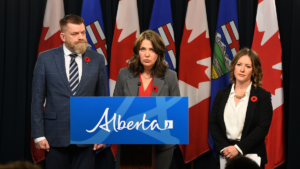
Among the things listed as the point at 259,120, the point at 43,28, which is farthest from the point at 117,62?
the point at 259,120

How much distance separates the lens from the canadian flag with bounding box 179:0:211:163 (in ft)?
12.5

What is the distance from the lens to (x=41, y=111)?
227 centimetres

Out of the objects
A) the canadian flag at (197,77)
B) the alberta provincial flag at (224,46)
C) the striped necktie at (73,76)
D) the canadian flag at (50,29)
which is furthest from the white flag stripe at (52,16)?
the alberta provincial flag at (224,46)

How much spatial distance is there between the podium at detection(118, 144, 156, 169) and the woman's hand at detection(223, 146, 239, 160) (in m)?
0.89

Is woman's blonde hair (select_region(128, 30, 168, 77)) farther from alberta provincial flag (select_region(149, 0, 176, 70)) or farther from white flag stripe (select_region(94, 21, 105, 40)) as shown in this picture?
white flag stripe (select_region(94, 21, 105, 40))

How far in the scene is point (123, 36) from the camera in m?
3.80

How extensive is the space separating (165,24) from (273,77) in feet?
4.67

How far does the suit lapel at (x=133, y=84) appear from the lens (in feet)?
6.67

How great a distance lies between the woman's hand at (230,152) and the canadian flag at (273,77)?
1.46 metres

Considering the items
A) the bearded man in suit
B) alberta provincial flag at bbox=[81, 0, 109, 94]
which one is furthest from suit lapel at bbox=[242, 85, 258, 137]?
alberta provincial flag at bbox=[81, 0, 109, 94]

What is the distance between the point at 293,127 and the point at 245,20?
1.41 m

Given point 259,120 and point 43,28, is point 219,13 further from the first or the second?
Result: point 43,28

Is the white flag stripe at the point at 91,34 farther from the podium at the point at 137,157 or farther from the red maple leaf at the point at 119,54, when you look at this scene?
the podium at the point at 137,157

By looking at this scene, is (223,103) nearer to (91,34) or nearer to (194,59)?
(194,59)
